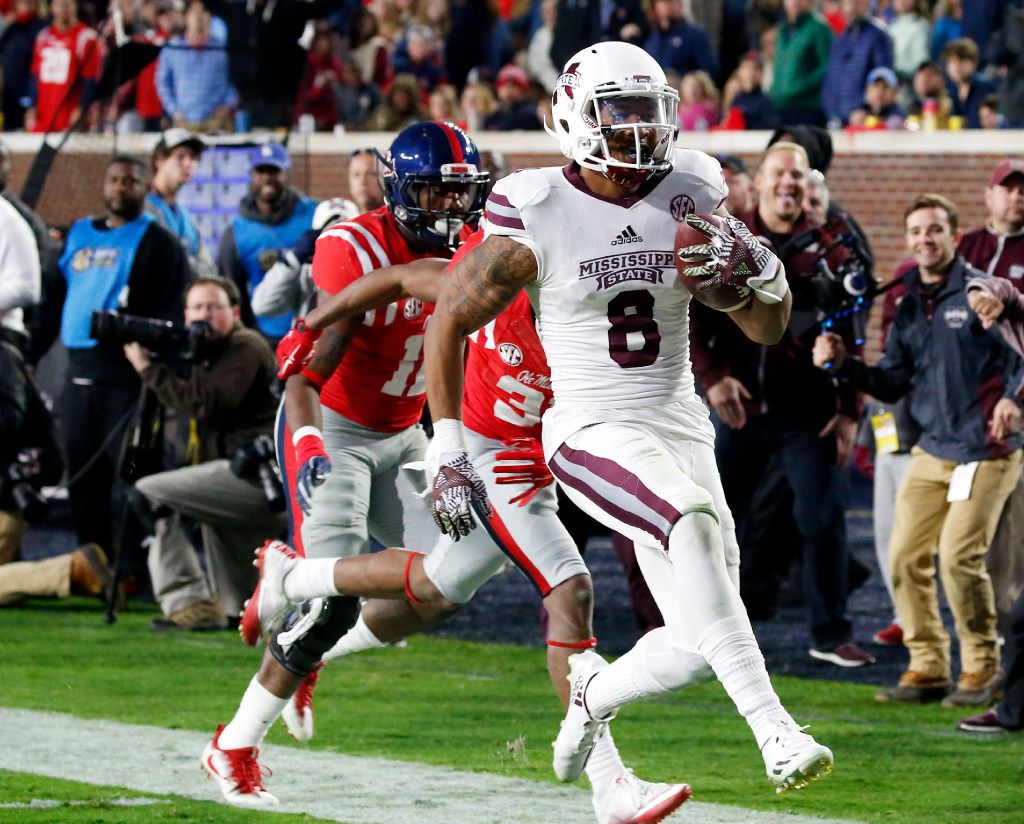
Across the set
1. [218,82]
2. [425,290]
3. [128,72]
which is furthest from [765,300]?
[218,82]

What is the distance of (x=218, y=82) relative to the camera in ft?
42.2

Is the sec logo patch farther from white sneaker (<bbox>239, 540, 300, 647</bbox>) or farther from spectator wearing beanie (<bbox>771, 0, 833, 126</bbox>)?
spectator wearing beanie (<bbox>771, 0, 833, 126</bbox>)

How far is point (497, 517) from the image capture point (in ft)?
17.9

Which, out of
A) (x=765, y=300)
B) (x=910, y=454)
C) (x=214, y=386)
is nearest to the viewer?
(x=765, y=300)

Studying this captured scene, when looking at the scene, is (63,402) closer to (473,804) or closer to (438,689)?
(438,689)

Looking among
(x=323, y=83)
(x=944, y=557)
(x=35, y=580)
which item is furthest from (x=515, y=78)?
(x=944, y=557)

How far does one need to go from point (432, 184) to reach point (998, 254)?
297cm

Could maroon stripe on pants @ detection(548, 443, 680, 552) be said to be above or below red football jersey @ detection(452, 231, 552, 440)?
below

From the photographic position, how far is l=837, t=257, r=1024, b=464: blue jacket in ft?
24.7

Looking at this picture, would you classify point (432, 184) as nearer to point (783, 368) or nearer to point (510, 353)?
point (510, 353)

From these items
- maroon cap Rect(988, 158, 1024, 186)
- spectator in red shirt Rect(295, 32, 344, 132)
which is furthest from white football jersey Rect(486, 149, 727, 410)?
spectator in red shirt Rect(295, 32, 344, 132)

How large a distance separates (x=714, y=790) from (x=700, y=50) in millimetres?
9975

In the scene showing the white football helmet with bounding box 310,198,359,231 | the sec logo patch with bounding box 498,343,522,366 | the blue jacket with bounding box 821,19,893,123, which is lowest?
the sec logo patch with bounding box 498,343,522,366

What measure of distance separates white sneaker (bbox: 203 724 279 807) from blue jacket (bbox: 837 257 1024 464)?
297 cm
